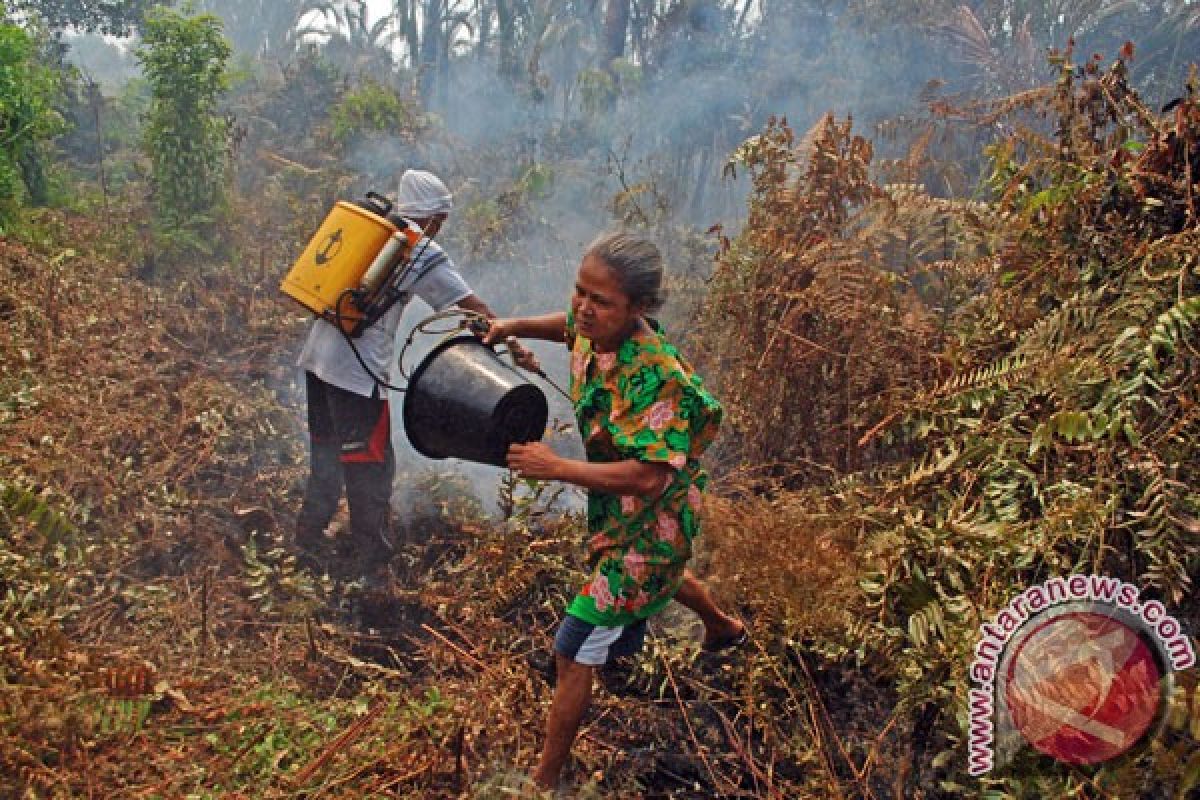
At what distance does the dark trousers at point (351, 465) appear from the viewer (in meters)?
3.80

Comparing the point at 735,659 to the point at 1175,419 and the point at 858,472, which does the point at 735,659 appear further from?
the point at 1175,419

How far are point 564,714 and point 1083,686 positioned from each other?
1.34 m

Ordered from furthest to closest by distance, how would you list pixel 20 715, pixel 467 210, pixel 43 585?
pixel 467 210 < pixel 43 585 < pixel 20 715

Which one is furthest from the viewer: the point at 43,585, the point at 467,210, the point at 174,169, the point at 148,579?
the point at 467,210

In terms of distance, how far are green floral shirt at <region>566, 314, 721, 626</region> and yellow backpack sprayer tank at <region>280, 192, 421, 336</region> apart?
54.3 inches

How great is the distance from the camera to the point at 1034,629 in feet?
7.80

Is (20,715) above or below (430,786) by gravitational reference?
above

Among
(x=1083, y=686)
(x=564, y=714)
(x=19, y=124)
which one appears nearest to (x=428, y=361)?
(x=564, y=714)

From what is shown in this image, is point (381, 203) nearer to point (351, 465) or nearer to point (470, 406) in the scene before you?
point (351, 465)

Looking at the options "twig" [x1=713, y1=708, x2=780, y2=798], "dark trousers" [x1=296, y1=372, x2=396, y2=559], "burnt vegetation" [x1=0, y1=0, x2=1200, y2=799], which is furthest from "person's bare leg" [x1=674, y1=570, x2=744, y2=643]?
"dark trousers" [x1=296, y1=372, x2=396, y2=559]

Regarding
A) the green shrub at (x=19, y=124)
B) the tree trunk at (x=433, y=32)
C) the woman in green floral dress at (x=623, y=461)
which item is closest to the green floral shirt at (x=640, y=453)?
the woman in green floral dress at (x=623, y=461)

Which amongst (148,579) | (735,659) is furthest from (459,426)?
(148,579)

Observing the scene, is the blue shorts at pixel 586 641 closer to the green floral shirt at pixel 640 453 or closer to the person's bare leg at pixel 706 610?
the green floral shirt at pixel 640 453

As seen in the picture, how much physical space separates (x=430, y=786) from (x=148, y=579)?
174 cm
